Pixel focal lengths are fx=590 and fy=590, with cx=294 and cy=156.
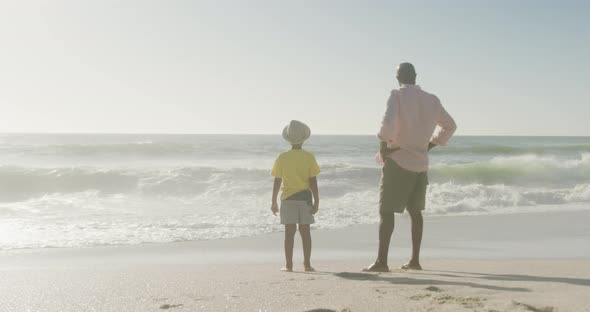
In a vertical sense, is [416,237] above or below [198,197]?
above

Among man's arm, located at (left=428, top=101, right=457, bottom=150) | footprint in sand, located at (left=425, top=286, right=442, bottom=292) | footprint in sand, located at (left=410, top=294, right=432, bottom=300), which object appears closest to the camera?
footprint in sand, located at (left=410, top=294, right=432, bottom=300)

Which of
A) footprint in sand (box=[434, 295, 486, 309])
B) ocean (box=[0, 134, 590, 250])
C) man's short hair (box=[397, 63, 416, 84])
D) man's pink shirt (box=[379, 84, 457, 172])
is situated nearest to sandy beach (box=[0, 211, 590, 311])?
footprint in sand (box=[434, 295, 486, 309])

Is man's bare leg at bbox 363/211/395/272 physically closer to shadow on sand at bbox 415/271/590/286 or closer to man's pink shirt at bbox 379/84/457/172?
shadow on sand at bbox 415/271/590/286

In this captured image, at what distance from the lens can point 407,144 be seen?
4375mm

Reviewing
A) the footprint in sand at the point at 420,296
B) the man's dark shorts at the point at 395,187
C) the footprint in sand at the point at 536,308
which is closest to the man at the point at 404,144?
the man's dark shorts at the point at 395,187

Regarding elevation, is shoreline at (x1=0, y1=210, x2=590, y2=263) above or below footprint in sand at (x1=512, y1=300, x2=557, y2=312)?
below

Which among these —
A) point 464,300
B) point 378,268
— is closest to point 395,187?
point 378,268

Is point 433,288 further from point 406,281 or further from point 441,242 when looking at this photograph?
point 441,242

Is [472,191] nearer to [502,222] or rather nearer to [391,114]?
[502,222]

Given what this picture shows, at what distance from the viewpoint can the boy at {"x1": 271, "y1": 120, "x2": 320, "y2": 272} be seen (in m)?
4.75

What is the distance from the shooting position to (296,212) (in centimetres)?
479

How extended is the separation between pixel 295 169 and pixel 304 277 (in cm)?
97

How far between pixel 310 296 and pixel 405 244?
3.76 m

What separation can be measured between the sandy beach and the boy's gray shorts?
1.37 feet
